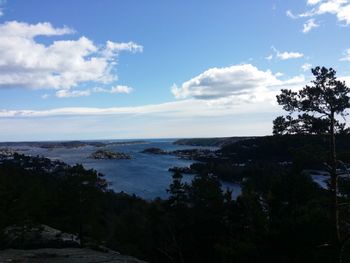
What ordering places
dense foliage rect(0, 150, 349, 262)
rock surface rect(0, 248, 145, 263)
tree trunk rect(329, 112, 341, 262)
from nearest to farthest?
tree trunk rect(329, 112, 341, 262) → rock surface rect(0, 248, 145, 263) → dense foliage rect(0, 150, 349, 262)

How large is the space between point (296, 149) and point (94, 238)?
62.8ft

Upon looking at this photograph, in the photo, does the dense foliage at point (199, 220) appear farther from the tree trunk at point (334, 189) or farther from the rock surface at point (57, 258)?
the tree trunk at point (334, 189)

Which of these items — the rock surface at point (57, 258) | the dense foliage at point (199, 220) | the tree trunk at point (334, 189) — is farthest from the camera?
the dense foliage at point (199, 220)

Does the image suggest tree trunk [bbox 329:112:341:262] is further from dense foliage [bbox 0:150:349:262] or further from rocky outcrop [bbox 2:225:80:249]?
rocky outcrop [bbox 2:225:80:249]

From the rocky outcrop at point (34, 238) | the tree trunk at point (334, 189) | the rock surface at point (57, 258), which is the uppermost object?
the tree trunk at point (334, 189)

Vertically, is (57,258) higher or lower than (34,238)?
higher

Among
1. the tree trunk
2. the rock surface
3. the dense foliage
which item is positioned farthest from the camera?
the dense foliage

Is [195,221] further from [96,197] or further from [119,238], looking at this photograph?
[119,238]

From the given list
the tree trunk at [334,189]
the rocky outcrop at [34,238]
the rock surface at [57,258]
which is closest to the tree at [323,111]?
the tree trunk at [334,189]

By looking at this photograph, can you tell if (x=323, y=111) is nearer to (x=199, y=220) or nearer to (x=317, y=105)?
(x=317, y=105)

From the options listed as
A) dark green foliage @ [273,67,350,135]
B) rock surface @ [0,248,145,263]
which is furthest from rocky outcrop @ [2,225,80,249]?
dark green foliage @ [273,67,350,135]

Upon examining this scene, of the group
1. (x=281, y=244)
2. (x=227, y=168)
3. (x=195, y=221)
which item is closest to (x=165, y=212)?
(x=195, y=221)

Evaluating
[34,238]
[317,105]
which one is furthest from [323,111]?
[34,238]

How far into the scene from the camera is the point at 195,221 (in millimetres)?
32781
